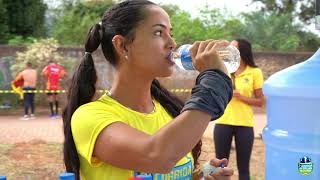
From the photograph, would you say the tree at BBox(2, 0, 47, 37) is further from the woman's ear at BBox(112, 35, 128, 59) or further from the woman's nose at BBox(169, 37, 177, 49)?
the woman's nose at BBox(169, 37, 177, 49)

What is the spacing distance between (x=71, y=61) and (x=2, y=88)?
2124mm

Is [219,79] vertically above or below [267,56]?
above

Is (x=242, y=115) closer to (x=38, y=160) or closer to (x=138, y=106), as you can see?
(x=138, y=106)

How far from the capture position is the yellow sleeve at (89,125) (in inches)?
60.1

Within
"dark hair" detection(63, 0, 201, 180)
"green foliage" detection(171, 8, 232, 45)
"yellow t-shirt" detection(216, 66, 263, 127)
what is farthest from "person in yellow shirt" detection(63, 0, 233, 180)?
"green foliage" detection(171, 8, 232, 45)

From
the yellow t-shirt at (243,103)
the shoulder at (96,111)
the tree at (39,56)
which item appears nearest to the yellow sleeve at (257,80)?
the yellow t-shirt at (243,103)

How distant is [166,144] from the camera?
1325 millimetres

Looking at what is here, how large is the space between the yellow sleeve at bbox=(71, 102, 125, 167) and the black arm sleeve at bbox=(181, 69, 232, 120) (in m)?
0.31

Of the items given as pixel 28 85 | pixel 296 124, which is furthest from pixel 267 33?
pixel 296 124

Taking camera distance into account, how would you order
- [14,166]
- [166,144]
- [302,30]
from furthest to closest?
[302,30] < [14,166] < [166,144]

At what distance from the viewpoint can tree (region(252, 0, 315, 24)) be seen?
23.0 metres

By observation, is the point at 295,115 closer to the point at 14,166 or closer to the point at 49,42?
the point at 14,166

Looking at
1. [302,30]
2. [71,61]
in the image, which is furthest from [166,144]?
[302,30]

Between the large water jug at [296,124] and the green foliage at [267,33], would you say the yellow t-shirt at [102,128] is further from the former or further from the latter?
the green foliage at [267,33]
